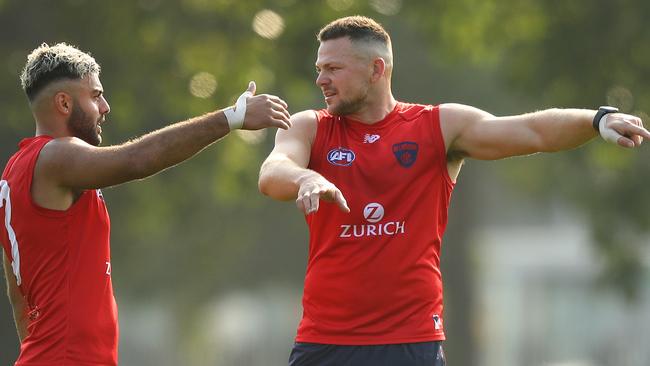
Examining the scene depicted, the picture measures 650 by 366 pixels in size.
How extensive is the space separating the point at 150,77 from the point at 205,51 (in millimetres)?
1088

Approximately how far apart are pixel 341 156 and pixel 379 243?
0.58 m

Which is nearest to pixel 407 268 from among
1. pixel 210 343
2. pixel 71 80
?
pixel 71 80

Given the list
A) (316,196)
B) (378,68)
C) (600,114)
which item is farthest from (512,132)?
(316,196)

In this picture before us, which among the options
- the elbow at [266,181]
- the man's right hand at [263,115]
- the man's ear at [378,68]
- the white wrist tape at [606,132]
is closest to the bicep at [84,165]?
the man's right hand at [263,115]

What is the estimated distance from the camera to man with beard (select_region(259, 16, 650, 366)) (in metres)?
8.14

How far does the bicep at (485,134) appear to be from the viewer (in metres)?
8.31

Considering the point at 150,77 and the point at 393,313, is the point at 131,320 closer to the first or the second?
the point at 150,77

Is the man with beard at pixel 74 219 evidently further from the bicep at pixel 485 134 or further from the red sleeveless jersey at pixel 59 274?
the bicep at pixel 485 134

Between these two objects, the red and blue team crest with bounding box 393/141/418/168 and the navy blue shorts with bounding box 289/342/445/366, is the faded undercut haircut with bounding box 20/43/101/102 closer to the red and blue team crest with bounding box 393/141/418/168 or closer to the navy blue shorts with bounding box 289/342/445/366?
the red and blue team crest with bounding box 393/141/418/168

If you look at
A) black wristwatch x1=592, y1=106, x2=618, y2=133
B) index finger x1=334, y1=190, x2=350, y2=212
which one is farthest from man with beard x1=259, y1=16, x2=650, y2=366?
index finger x1=334, y1=190, x2=350, y2=212

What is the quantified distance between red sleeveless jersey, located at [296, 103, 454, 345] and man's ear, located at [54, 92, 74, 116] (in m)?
1.45

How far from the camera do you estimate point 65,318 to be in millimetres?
7578

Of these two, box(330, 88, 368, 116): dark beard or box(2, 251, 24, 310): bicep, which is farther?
box(330, 88, 368, 116): dark beard

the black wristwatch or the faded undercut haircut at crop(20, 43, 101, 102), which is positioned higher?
the faded undercut haircut at crop(20, 43, 101, 102)
